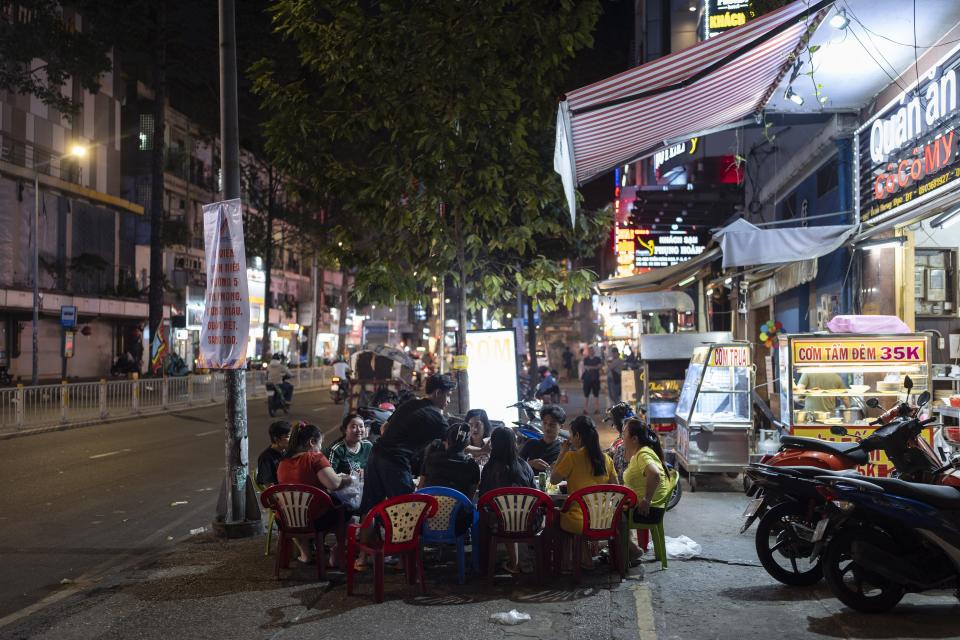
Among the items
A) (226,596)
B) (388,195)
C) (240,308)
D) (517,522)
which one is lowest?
(226,596)

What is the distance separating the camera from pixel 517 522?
695 centimetres

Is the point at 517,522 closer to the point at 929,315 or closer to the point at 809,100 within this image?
the point at 929,315

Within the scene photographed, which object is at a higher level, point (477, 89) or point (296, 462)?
point (477, 89)

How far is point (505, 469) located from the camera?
289 inches

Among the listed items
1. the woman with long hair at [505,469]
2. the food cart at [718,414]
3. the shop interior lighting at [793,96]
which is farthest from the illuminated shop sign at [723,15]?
the woman with long hair at [505,469]

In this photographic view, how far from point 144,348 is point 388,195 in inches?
1268

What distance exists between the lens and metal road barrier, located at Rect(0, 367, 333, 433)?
1966 cm

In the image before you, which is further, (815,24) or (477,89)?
(477,89)

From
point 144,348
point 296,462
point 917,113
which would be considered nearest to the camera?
point 296,462

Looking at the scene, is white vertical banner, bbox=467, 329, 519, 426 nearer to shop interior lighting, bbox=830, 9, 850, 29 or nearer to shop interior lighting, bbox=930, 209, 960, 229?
shop interior lighting, bbox=930, 209, 960, 229

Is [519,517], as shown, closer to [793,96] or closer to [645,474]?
[645,474]

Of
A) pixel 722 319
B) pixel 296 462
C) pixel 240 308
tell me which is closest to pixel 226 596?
pixel 296 462

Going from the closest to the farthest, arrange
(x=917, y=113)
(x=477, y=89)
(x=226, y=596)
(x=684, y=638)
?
(x=684, y=638)
(x=226, y=596)
(x=917, y=113)
(x=477, y=89)

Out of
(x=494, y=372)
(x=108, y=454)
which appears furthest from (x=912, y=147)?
(x=108, y=454)
